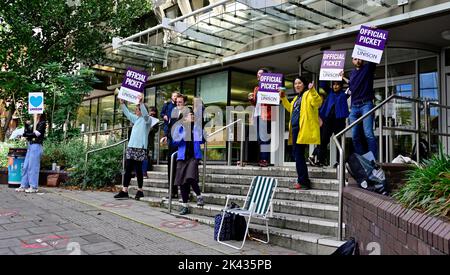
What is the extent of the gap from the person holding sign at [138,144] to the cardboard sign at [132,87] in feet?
0.46

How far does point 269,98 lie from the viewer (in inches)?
305

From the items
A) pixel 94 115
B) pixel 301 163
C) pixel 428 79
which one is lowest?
pixel 301 163

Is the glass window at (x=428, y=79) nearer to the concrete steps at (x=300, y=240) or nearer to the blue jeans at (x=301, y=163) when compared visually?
the blue jeans at (x=301, y=163)

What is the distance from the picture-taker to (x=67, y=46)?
16047 millimetres

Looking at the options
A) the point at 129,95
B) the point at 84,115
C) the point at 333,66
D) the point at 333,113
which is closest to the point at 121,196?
the point at 129,95

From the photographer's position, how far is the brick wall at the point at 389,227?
2582mm

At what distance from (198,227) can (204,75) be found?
8013 mm

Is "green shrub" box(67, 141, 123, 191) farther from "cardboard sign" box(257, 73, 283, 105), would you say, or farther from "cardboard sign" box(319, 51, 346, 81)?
"cardboard sign" box(319, 51, 346, 81)

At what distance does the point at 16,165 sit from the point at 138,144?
14.1ft

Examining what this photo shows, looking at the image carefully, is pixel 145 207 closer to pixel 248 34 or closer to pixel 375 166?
pixel 375 166

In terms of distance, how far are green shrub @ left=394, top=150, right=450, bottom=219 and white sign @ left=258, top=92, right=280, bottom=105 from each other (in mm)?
4269

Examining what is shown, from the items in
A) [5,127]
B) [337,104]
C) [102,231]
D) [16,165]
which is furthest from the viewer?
[5,127]

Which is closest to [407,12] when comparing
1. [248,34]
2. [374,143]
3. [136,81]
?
[374,143]

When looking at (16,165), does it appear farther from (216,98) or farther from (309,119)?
(309,119)
